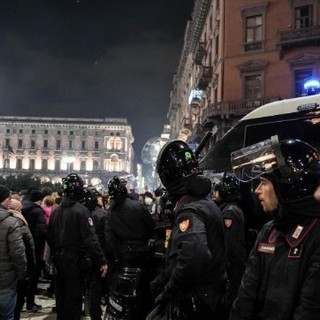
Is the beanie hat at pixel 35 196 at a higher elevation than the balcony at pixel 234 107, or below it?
below

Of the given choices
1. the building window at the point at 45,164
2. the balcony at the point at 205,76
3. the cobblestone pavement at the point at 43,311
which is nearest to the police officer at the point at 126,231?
the cobblestone pavement at the point at 43,311

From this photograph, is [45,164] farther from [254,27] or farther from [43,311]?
[43,311]

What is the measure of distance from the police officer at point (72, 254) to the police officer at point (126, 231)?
0.26 metres

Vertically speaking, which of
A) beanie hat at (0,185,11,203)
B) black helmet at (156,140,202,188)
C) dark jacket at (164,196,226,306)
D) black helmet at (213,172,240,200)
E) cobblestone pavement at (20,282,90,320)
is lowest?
cobblestone pavement at (20,282,90,320)

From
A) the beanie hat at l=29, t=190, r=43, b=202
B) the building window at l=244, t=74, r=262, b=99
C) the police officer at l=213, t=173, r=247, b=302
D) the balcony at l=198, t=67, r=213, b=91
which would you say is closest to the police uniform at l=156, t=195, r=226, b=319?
the police officer at l=213, t=173, r=247, b=302

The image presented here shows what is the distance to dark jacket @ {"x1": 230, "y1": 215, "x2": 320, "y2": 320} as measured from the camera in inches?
89.6

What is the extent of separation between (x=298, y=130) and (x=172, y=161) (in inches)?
162

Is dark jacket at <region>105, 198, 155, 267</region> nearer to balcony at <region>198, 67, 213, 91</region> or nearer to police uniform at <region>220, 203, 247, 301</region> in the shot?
police uniform at <region>220, 203, 247, 301</region>

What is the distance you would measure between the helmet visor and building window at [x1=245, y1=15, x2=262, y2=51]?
2183 cm

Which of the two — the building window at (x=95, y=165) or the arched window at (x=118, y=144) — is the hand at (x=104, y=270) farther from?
the arched window at (x=118, y=144)

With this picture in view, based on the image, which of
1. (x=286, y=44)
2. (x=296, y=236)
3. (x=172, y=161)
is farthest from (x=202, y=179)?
(x=286, y=44)

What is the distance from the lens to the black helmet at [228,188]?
6.88 m

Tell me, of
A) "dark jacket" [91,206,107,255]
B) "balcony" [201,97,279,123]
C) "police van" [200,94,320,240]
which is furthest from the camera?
"balcony" [201,97,279,123]

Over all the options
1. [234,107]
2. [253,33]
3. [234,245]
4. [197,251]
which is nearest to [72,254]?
[234,245]
